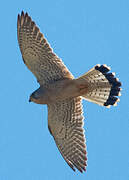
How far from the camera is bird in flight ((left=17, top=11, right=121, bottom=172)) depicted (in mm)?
12938

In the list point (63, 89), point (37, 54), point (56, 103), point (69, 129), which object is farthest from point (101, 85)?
point (37, 54)

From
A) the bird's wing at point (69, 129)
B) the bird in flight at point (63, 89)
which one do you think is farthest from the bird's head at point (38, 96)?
the bird's wing at point (69, 129)

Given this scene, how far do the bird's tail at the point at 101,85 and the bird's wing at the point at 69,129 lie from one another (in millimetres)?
480

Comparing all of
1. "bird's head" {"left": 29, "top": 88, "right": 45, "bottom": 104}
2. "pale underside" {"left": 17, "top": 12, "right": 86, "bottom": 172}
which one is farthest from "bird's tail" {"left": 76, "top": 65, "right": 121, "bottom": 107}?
"bird's head" {"left": 29, "top": 88, "right": 45, "bottom": 104}

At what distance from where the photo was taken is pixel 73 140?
13953 mm

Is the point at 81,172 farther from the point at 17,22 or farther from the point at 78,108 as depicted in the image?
the point at 17,22

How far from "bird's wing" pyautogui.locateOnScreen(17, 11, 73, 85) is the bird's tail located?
0.49 m

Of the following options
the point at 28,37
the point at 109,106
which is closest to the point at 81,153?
the point at 109,106

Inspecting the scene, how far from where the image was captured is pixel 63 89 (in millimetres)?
13148

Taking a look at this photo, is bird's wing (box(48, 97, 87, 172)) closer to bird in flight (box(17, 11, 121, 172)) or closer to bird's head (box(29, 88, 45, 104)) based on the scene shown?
bird in flight (box(17, 11, 121, 172))

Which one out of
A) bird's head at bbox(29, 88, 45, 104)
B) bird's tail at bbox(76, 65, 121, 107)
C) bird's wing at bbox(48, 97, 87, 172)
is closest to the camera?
bird's tail at bbox(76, 65, 121, 107)

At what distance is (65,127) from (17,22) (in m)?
3.07

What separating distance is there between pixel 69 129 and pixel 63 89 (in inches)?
53.7

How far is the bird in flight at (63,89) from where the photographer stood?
509 inches
